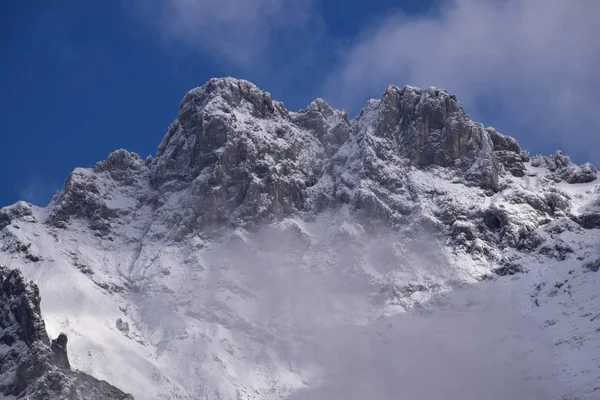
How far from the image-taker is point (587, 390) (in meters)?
199

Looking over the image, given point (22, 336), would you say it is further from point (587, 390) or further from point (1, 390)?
point (587, 390)

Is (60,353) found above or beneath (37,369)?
above

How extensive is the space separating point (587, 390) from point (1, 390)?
306ft

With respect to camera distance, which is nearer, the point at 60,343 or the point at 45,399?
the point at 45,399

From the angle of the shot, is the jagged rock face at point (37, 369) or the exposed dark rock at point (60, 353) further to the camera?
the exposed dark rock at point (60, 353)

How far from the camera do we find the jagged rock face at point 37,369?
180m

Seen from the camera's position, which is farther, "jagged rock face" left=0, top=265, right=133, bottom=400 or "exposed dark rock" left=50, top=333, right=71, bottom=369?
"exposed dark rock" left=50, top=333, right=71, bottom=369

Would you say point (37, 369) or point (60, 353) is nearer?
point (37, 369)

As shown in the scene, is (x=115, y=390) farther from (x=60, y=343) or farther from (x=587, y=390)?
(x=587, y=390)

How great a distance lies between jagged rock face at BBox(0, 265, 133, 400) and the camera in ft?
592

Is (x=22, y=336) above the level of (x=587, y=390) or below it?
below

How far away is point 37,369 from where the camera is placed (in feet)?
609

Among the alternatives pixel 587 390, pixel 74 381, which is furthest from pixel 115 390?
pixel 587 390

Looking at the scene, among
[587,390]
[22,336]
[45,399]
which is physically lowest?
[45,399]
